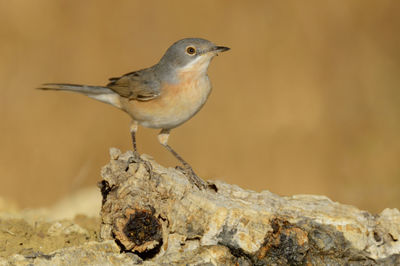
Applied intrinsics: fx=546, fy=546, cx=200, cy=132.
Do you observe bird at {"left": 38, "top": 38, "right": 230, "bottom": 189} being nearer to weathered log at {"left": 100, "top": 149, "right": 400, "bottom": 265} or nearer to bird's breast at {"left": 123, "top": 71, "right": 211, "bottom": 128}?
bird's breast at {"left": 123, "top": 71, "right": 211, "bottom": 128}

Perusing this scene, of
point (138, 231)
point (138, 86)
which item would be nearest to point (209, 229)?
point (138, 231)

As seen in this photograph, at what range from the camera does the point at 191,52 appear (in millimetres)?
5695

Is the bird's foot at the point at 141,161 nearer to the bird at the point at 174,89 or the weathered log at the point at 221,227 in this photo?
the weathered log at the point at 221,227

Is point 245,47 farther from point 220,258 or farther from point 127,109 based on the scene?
point 220,258

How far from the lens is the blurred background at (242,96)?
857 centimetres

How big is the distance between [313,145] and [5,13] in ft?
17.5

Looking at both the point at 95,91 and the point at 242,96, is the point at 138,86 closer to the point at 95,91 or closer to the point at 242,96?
the point at 95,91

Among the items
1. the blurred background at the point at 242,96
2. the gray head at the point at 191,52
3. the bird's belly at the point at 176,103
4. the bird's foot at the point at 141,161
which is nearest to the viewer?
the bird's foot at the point at 141,161

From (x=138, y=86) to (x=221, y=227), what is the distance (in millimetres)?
2166

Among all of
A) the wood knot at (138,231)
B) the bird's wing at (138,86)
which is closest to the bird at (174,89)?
the bird's wing at (138,86)

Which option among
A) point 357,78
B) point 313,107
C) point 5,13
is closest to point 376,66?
point 357,78

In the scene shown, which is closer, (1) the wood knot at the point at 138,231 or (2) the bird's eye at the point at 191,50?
(1) the wood knot at the point at 138,231

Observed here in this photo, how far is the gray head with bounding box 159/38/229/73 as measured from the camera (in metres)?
5.63

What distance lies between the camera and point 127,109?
19.5 feet
